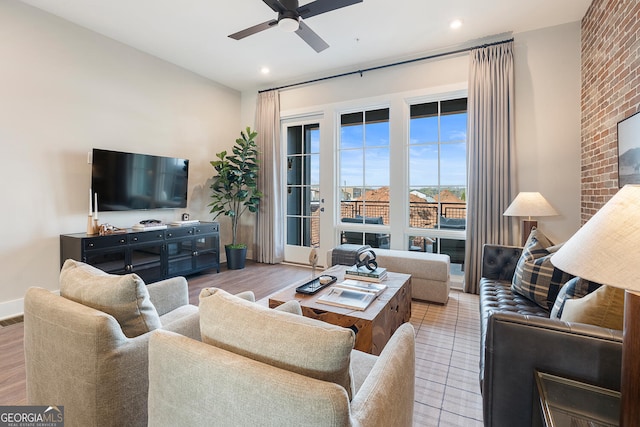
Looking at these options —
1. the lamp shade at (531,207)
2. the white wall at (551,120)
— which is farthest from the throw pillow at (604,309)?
the white wall at (551,120)

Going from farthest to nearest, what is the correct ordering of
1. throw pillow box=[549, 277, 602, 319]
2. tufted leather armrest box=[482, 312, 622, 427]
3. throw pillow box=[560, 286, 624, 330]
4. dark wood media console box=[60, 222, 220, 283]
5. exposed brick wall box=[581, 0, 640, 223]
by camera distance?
dark wood media console box=[60, 222, 220, 283]
exposed brick wall box=[581, 0, 640, 223]
throw pillow box=[549, 277, 602, 319]
throw pillow box=[560, 286, 624, 330]
tufted leather armrest box=[482, 312, 622, 427]

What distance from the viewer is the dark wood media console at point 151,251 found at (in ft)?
10.4

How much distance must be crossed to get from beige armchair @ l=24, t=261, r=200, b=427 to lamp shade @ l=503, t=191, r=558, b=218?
126 inches

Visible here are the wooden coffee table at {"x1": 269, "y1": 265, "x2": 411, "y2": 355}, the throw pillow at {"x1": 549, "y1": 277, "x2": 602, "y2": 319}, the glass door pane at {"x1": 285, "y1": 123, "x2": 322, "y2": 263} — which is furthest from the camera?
the glass door pane at {"x1": 285, "y1": 123, "x2": 322, "y2": 263}

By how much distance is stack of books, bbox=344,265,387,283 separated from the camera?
255cm

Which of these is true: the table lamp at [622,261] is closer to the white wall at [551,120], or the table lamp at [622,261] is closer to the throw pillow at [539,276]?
the throw pillow at [539,276]

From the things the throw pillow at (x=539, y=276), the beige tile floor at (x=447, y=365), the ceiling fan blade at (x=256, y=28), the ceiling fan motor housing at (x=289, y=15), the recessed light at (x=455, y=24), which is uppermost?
the recessed light at (x=455, y=24)

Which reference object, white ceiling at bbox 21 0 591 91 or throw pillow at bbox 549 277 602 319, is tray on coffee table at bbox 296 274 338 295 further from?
white ceiling at bbox 21 0 591 91

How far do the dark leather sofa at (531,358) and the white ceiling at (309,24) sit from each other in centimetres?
311

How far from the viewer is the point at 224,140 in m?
5.27

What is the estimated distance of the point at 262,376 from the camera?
0.77m

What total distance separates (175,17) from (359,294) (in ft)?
11.4

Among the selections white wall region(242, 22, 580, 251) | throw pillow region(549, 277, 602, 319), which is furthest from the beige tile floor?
white wall region(242, 22, 580, 251)

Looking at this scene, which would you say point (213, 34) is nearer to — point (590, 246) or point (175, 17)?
point (175, 17)
